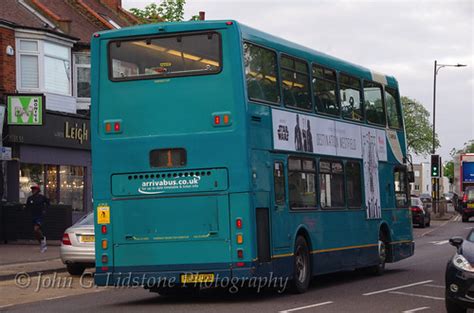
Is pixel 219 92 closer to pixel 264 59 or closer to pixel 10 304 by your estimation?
pixel 264 59

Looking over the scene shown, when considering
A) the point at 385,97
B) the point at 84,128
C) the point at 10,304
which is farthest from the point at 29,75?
the point at 10,304

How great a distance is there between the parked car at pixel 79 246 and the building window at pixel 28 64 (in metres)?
14.5

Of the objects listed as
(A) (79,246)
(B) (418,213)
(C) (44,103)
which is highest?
(C) (44,103)

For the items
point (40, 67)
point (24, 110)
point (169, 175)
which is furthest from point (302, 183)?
point (40, 67)

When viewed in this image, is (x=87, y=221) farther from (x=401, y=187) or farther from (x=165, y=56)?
(x=165, y=56)

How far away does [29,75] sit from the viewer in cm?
3628

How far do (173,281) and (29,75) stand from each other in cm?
2191

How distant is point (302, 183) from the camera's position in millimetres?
17641

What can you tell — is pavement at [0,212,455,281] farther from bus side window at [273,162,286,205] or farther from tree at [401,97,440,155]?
tree at [401,97,440,155]

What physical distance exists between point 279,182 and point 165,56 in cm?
269

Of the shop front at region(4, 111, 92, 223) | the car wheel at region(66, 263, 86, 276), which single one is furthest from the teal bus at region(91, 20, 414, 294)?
the shop front at region(4, 111, 92, 223)

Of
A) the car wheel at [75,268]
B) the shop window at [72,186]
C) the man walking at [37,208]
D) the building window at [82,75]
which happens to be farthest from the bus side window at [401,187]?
the building window at [82,75]

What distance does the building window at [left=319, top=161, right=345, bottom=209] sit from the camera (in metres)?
18.5

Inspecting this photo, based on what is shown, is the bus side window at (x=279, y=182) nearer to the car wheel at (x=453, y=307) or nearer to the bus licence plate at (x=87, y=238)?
the car wheel at (x=453, y=307)
